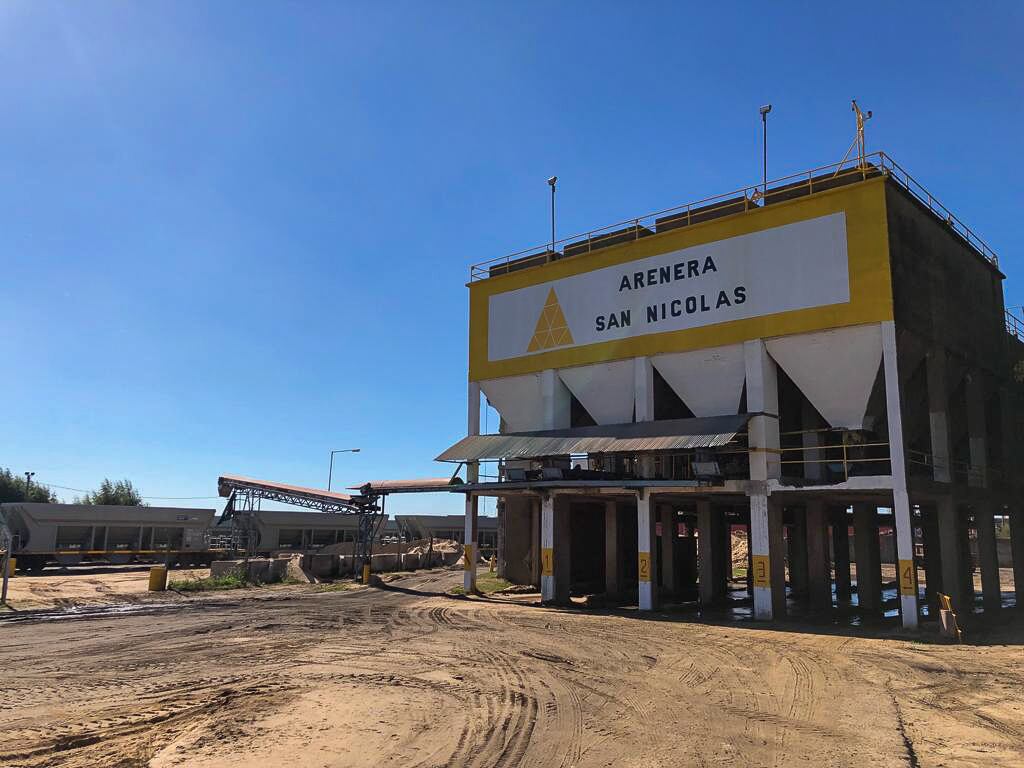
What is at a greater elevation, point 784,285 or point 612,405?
point 784,285

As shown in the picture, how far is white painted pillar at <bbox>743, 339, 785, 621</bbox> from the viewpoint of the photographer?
24750 millimetres

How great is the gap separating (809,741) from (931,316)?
69.3ft

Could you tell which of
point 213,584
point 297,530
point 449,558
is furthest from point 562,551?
point 297,530

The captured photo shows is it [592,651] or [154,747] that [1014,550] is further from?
[154,747]

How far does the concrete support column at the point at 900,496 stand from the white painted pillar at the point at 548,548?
12.8 m

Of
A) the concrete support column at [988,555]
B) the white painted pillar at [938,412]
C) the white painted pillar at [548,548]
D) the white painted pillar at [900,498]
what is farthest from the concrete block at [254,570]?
the concrete support column at [988,555]

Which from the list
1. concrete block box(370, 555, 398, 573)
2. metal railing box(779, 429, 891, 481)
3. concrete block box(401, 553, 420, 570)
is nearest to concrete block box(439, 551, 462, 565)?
concrete block box(401, 553, 420, 570)

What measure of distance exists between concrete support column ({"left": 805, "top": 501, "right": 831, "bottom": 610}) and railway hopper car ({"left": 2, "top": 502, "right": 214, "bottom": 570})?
3468cm

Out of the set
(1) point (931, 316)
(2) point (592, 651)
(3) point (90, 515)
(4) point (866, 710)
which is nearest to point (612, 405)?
(1) point (931, 316)

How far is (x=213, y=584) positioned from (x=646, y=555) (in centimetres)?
1978

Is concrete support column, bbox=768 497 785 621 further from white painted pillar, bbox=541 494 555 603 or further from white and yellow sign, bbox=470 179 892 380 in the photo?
white painted pillar, bbox=541 494 555 603

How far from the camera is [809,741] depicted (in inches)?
390

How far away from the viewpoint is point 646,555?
90.2ft

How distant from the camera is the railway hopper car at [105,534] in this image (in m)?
40.9
